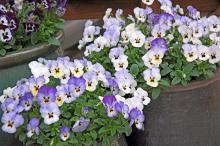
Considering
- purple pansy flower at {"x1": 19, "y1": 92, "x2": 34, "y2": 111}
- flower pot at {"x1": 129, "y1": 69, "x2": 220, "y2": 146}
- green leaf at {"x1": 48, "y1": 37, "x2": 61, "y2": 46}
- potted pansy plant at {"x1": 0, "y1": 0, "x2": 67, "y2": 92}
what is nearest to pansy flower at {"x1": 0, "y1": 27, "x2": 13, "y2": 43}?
potted pansy plant at {"x1": 0, "y1": 0, "x2": 67, "y2": 92}

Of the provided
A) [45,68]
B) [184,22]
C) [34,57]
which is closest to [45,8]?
[34,57]

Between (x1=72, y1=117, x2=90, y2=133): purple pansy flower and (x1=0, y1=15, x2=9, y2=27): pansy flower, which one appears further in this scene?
(x1=0, y1=15, x2=9, y2=27): pansy flower

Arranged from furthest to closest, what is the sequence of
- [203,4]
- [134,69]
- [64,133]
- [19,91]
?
[203,4] < [134,69] < [19,91] < [64,133]

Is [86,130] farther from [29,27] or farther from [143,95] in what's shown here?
[29,27]

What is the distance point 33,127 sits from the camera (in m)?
1.60

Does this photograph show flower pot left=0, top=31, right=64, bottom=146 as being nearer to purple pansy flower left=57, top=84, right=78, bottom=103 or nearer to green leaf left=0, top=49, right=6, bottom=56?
green leaf left=0, top=49, right=6, bottom=56

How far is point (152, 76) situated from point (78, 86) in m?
0.26

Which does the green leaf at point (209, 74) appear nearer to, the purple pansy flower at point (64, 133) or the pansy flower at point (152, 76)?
the pansy flower at point (152, 76)

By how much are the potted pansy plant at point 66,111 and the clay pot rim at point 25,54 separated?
0.14 m

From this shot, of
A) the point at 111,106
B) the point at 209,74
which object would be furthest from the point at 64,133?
the point at 209,74

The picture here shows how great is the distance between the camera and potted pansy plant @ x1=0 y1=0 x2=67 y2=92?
6.01 ft

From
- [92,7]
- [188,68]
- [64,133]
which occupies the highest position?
[188,68]

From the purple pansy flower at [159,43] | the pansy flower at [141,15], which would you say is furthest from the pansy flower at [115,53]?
the pansy flower at [141,15]

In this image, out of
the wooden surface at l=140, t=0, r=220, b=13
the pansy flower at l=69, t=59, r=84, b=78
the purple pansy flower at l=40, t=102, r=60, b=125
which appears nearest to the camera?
the purple pansy flower at l=40, t=102, r=60, b=125
